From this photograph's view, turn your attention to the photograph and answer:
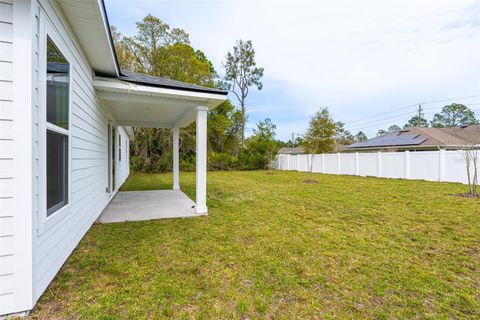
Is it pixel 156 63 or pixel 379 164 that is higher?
pixel 156 63

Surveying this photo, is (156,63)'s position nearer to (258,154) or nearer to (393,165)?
(258,154)

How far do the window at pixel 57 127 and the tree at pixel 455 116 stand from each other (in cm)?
5149

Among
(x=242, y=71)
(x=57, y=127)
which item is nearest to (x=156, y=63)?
(x=242, y=71)

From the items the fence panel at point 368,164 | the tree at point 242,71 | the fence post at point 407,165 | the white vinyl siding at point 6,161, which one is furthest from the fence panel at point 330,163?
the white vinyl siding at point 6,161

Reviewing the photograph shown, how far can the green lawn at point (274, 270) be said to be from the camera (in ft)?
6.41

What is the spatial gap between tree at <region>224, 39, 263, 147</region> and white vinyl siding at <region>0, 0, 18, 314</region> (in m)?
21.6

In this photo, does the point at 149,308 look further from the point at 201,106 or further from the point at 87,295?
the point at 201,106

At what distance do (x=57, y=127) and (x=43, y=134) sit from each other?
0.45 m

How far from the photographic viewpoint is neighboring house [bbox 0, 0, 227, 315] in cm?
177

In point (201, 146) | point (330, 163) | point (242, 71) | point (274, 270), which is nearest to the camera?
point (274, 270)

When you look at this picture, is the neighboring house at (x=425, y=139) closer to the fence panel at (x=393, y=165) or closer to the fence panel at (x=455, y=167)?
the fence panel at (x=393, y=165)

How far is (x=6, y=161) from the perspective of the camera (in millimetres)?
1771

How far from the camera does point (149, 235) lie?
3.75m

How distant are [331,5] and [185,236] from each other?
26.4 feet
